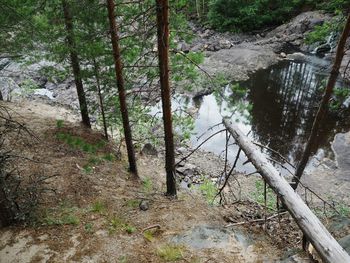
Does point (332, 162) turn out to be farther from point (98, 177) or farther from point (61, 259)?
point (61, 259)

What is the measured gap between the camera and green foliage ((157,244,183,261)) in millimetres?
5867

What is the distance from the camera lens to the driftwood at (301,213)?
4059 mm

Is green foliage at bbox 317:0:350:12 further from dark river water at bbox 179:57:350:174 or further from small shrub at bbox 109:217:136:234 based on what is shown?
small shrub at bbox 109:217:136:234

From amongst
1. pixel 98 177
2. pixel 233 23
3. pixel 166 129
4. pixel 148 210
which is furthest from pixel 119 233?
pixel 233 23

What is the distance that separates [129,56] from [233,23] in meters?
24.4

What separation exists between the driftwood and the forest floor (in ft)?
1.85

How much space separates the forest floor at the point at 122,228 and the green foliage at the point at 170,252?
2cm

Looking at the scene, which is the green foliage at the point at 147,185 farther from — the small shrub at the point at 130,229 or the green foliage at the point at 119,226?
the small shrub at the point at 130,229

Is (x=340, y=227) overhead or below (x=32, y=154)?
below

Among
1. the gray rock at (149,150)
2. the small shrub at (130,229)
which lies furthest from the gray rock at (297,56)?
the small shrub at (130,229)

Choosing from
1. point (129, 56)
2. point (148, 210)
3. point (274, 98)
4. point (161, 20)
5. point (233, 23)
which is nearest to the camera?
point (161, 20)

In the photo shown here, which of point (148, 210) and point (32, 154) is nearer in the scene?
point (148, 210)

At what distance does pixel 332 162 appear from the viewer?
14211mm

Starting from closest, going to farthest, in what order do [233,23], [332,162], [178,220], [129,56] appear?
[178,220], [129,56], [332,162], [233,23]
